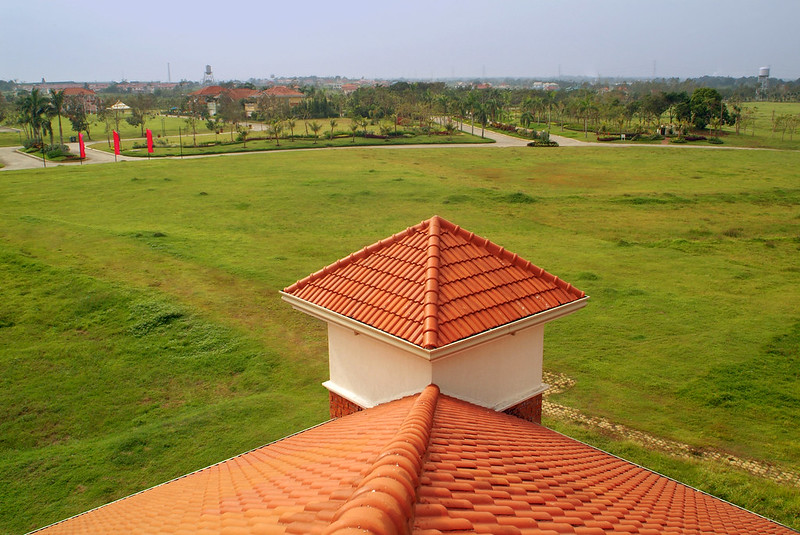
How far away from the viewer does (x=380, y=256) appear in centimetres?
718

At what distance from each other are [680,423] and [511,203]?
20275 millimetres

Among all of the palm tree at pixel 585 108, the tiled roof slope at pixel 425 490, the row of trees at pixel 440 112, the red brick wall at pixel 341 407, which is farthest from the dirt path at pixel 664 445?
the palm tree at pixel 585 108

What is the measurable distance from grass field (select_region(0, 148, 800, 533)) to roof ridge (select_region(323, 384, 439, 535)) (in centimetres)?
758

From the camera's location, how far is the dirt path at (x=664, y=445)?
987 cm

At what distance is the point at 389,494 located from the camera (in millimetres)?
2756

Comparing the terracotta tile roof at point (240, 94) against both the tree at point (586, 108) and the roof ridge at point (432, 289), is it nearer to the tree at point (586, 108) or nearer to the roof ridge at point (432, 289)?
the tree at point (586, 108)

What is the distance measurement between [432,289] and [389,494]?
3477 mm

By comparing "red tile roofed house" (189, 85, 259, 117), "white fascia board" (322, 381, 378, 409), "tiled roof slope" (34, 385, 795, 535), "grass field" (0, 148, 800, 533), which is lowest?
"grass field" (0, 148, 800, 533)

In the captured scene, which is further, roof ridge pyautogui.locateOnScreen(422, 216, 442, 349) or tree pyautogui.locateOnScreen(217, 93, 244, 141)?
tree pyautogui.locateOnScreen(217, 93, 244, 141)

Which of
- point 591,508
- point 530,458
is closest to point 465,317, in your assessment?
point 530,458

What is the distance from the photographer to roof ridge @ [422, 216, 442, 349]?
5.57 m

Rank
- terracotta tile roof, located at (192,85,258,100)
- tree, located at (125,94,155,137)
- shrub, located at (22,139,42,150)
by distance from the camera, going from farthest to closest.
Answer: terracotta tile roof, located at (192,85,258,100) < tree, located at (125,94,155,137) < shrub, located at (22,139,42,150)

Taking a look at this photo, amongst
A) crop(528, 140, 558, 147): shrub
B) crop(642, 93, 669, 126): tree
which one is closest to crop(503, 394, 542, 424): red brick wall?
crop(528, 140, 558, 147): shrub

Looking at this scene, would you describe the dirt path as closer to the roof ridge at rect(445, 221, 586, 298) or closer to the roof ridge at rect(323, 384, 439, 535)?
the roof ridge at rect(445, 221, 586, 298)
